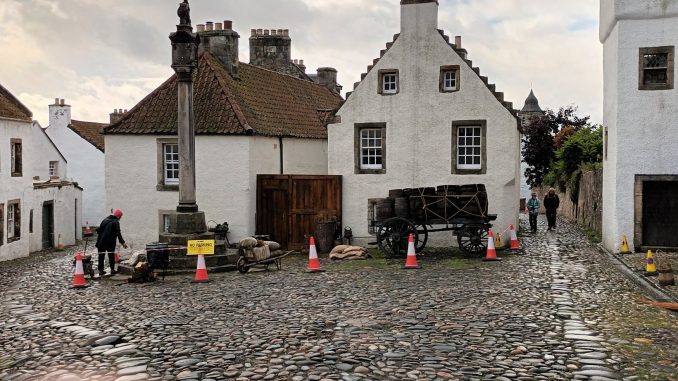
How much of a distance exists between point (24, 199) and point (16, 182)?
109 cm

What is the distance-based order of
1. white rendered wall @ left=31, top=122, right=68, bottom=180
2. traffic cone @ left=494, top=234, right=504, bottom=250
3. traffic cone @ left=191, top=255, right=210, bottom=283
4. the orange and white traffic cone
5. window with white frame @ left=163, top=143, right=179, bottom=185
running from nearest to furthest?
traffic cone @ left=191, top=255, right=210, bottom=283 < the orange and white traffic cone < traffic cone @ left=494, top=234, right=504, bottom=250 < window with white frame @ left=163, top=143, right=179, bottom=185 < white rendered wall @ left=31, top=122, right=68, bottom=180

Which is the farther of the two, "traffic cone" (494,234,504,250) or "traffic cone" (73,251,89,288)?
"traffic cone" (494,234,504,250)

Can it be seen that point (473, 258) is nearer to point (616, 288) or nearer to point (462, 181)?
point (462, 181)

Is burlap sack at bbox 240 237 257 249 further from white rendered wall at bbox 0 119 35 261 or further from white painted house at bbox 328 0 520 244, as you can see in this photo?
white rendered wall at bbox 0 119 35 261

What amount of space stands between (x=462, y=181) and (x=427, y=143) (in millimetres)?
1680

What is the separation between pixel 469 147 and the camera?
23.4 meters

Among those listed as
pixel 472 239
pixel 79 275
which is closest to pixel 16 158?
pixel 79 275

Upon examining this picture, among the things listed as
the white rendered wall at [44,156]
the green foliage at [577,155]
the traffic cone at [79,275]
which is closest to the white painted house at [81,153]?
the white rendered wall at [44,156]

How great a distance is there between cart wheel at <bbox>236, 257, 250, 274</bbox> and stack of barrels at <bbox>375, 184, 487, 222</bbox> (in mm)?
4543

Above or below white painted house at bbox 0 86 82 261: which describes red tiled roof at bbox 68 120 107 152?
above

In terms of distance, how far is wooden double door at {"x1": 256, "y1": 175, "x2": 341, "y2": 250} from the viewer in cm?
2414

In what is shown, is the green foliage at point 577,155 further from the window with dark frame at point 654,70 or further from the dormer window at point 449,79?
the window with dark frame at point 654,70

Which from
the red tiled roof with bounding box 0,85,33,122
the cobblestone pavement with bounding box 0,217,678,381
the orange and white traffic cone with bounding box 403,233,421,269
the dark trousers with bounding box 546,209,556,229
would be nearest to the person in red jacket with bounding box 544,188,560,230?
the dark trousers with bounding box 546,209,556,229

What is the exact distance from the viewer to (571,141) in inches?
1431
